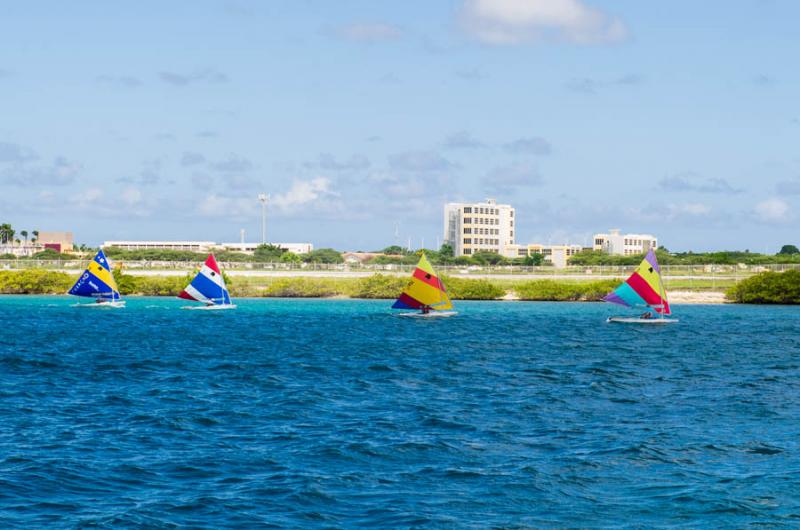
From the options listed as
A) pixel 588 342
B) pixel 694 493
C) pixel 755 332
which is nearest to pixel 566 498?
pixel 694 493

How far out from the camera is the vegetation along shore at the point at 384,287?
118375mm

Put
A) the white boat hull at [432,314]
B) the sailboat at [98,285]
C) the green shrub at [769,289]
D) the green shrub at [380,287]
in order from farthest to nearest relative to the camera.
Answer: the green shrub at [380,287] → the green shrub at [769,289] → the sailboat at [98,285] → the white boat hull at [432,314]

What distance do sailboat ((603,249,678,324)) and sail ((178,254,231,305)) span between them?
37798 millimetres

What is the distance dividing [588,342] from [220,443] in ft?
128

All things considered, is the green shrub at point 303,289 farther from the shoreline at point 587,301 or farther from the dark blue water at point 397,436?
the dark blue water at point 397,436

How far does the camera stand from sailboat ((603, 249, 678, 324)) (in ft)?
251

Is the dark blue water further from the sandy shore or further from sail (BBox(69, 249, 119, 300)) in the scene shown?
the sandy shore

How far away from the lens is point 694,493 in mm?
20516

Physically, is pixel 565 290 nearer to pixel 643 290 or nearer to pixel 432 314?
pixel 432 314

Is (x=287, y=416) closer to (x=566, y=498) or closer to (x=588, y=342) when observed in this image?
(x=566, y=498)

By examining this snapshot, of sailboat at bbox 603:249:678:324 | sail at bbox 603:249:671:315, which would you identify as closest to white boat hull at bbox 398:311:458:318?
sailboat at bbox 603:249:678:324

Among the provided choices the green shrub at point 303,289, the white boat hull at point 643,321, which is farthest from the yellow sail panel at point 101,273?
the white boat hull at point 643,321

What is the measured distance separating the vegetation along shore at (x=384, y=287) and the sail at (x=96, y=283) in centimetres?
3011

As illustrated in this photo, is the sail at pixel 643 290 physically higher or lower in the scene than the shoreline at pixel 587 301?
higher
